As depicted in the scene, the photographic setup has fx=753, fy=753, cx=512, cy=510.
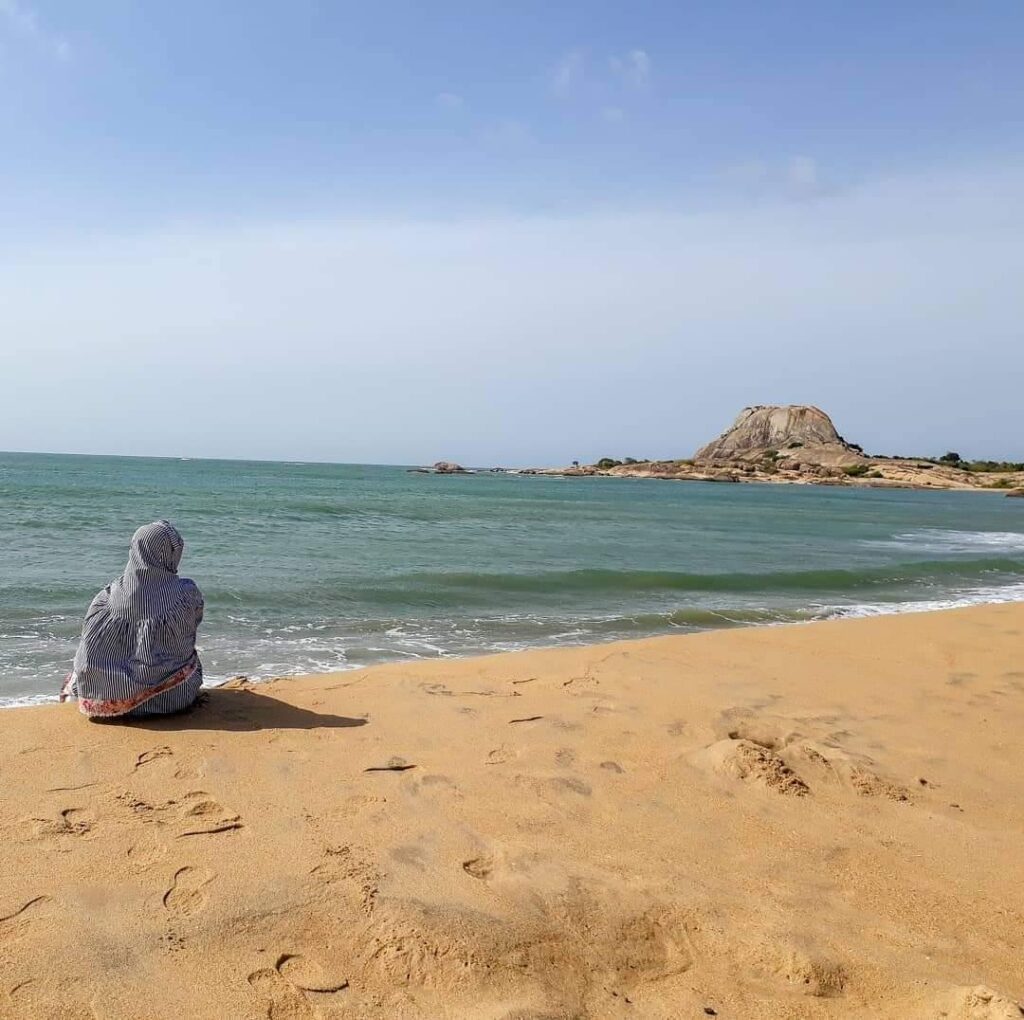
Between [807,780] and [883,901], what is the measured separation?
1.15 m

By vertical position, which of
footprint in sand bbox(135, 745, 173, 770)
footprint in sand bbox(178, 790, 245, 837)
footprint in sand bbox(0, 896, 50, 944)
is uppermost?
footprint in sand bbox(0, 896, 50, 944)

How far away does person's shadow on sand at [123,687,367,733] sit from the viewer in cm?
460

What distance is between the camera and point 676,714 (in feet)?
17.3

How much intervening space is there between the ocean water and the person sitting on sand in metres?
1.92

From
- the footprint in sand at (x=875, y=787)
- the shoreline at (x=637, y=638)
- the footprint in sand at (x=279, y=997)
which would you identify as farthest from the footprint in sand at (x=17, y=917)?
the footprint in sand at (x=875, y=787)

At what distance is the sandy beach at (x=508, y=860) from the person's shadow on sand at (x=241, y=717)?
1.1 inches

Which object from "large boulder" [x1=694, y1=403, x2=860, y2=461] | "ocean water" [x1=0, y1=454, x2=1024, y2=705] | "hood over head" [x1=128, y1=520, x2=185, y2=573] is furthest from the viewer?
"large boulder" [x1=694, y1=403, x2=860, y2=461]

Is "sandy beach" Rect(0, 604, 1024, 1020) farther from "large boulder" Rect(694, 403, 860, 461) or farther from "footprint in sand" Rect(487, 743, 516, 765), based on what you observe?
"large boulder" Rect(694, 403, 860, 461)

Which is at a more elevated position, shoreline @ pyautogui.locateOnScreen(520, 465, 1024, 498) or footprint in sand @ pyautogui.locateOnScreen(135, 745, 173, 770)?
shoreline @ pyautogui.locateOnScreen(520, 465, 1024, 498)

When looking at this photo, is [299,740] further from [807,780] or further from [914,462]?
[914,462]

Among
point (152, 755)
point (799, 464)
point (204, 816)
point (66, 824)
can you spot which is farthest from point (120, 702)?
point (799, 464)

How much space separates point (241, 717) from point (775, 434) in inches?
4390

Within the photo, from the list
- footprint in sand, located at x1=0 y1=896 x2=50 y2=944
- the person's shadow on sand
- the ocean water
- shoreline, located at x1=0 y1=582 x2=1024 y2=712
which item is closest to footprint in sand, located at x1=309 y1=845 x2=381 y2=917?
footprint in sand, located at x1=0 y1=896 x2=50 y2=944

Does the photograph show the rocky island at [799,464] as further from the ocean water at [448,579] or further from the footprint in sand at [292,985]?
the footprint in sand at [292,985]
